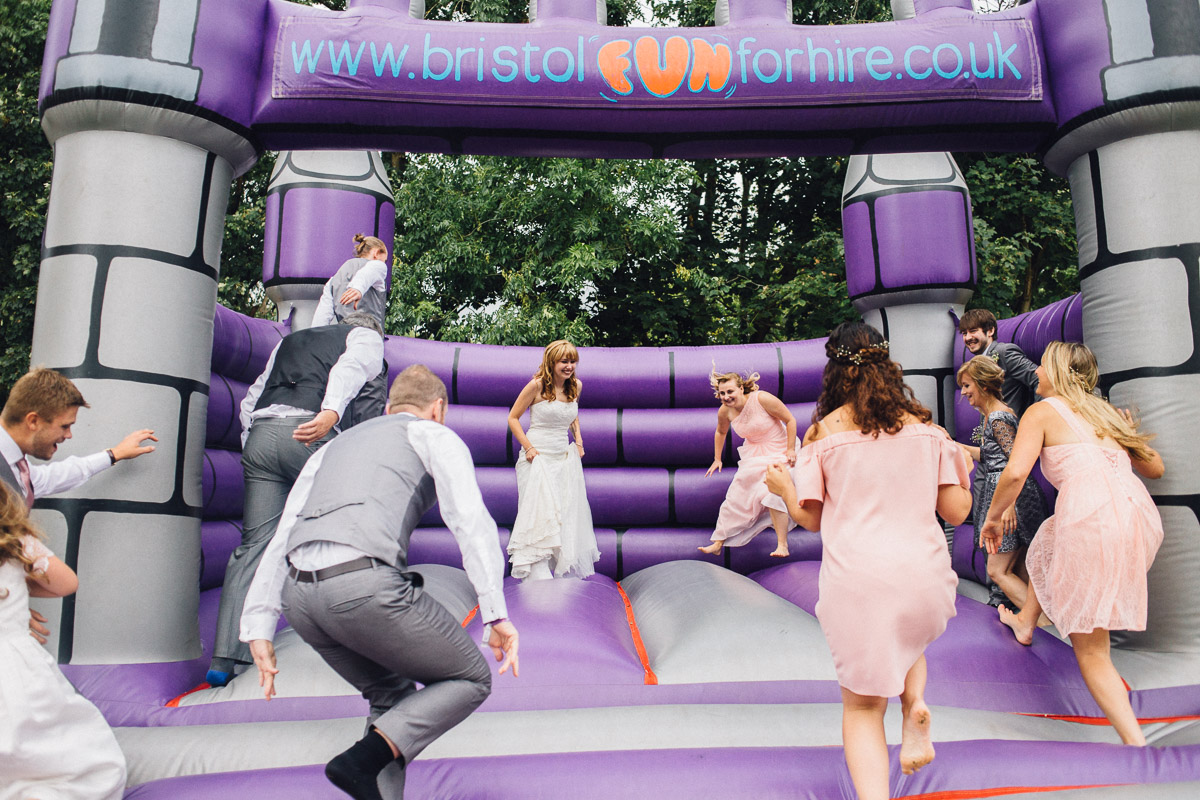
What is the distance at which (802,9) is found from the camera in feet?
33.2

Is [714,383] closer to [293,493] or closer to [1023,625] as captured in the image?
[1023,625]

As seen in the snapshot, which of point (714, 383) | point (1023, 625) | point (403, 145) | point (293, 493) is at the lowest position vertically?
point (1023, 625)

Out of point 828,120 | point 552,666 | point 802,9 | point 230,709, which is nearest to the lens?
point 230,709

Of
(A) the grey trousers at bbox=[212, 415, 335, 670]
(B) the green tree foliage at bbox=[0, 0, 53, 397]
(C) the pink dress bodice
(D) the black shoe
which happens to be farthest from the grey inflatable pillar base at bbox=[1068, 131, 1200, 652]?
Result: (B) the green tree foliage at bbox=[0, 0, 53, 397]

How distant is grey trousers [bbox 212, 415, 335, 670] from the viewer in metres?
2.56

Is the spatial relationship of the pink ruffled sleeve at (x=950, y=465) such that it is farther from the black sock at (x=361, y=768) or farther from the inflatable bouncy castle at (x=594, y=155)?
the black sock at (x=361, y=768)

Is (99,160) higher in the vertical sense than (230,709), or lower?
higher

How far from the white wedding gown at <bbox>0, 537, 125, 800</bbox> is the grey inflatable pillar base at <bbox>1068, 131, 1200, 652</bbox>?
2992 millimetres

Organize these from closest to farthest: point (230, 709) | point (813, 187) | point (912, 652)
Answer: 1. point (912, 652)
2. point (230, 709)
3. point (813, 187)

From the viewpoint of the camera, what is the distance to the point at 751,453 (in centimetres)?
420

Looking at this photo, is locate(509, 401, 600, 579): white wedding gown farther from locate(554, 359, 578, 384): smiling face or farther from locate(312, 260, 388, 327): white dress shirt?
locate(312, 260, 388, 327): white dress shirt

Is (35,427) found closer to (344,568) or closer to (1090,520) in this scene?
(344,568)

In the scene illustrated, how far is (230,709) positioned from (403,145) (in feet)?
6.78

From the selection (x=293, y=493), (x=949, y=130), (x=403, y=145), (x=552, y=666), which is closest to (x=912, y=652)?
(x=552, y=666)
